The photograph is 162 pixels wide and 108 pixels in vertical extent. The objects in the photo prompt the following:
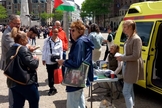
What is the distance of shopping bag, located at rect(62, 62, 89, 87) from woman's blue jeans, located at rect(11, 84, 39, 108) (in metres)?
0.57

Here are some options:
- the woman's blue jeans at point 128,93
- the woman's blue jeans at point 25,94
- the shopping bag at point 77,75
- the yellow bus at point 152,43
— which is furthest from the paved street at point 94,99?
the shopping bag at point 77,75

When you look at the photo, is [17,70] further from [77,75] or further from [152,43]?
[152,43]

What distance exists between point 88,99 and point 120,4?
7893 cm

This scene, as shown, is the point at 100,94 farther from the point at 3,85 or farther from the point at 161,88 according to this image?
the point at 3,85

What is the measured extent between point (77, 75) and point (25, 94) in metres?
0.87

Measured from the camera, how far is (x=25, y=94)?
3.61 metres

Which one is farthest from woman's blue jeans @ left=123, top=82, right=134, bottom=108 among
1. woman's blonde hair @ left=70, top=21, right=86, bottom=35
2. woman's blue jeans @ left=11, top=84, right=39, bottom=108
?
woman's blue jeans @ left=11, top=84, right=39, bottom=108

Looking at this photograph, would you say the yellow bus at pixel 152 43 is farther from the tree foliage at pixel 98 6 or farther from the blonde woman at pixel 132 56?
the tree foliage at pixel 98 6

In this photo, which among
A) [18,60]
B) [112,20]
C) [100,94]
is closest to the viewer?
[18,60]

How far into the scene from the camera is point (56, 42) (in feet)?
20.1

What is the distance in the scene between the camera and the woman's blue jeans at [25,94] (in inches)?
140

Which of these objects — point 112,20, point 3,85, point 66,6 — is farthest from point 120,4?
point 3,85

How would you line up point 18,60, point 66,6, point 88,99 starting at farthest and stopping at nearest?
point 66,6, point 88,99, point 18,60

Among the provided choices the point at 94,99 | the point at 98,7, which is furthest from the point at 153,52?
the point at 98,7
